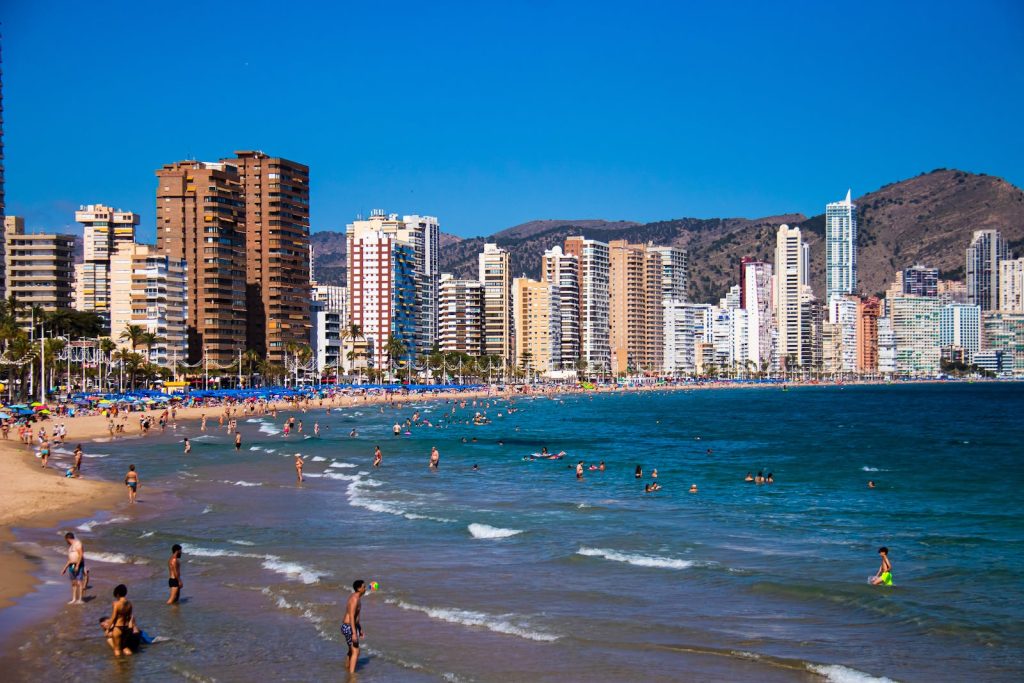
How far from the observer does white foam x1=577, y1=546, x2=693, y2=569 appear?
1056 inches

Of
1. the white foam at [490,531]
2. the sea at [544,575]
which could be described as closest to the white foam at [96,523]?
the sea at [544,575]

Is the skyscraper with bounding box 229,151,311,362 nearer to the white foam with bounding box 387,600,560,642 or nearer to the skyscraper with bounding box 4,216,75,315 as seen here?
the skyscraper with bounding box 4,216,75,315

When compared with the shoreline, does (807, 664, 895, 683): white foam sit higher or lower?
lower

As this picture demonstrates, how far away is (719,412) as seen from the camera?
443 feet

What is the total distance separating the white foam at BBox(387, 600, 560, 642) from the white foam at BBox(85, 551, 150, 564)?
875cm

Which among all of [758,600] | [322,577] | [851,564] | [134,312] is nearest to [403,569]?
[322,577]

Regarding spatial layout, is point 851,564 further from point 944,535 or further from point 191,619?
point 191,619

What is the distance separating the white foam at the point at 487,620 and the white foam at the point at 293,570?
337 centimetres

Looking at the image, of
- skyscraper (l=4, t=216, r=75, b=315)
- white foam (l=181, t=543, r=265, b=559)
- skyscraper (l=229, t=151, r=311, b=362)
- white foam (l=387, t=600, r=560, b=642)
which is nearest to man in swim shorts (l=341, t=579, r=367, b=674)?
white foam (l=387, t=600, r=560, b=642)

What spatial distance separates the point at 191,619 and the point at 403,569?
6.34m

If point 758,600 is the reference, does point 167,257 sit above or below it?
above

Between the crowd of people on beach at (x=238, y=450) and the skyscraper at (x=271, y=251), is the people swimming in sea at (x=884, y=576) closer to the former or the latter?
the crowd of people on beach at (x=238, y=450)

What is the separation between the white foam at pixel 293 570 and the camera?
2473 cm

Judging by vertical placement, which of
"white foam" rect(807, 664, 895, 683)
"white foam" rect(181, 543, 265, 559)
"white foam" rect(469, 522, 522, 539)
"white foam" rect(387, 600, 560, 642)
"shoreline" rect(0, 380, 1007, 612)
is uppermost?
"shoreline" rect(0, 380, 1007, 612)
